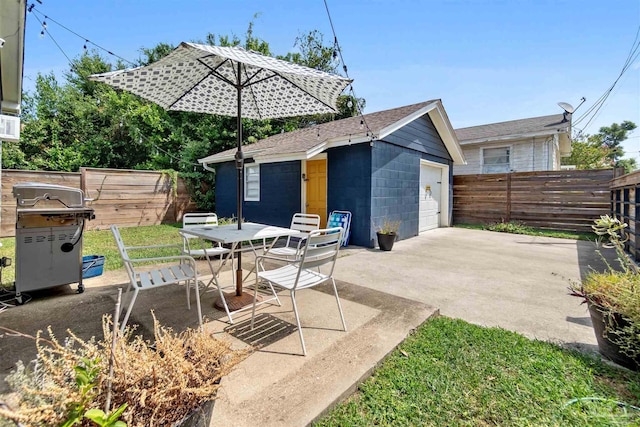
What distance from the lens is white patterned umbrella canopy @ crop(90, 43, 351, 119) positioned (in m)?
2.58

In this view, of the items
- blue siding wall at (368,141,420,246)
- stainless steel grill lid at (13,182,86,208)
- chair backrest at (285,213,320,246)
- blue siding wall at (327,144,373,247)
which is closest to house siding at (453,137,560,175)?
blue siding wall at (368,141,420,246)

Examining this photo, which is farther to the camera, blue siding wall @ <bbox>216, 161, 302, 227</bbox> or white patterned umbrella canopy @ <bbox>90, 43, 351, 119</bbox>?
blue siding wall @ <bbox>216, 161, 302, 227</bbox>

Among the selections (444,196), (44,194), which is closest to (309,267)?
(44,194)

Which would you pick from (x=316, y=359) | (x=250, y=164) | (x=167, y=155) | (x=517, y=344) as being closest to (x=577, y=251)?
(x=517, y=344)

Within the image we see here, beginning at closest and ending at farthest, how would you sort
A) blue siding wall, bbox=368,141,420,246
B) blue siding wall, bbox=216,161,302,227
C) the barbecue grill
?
1. the barbecue grill
2. blue siding wall, bbox=368,141,420,246
3. blue siding wall, bbox=216,161,302,227

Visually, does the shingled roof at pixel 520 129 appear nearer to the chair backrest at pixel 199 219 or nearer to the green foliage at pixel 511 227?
the green foliage at pixel 511 227

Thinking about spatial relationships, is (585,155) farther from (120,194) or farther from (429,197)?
(120,194)

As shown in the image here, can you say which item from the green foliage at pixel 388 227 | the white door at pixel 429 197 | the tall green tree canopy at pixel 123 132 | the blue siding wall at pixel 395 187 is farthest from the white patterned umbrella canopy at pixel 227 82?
the tall green tree canopy at pixel 123 132

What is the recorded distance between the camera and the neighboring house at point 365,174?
6773 mm

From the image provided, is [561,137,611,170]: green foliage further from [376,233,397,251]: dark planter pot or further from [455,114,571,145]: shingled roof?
[376,233,397,251]: dark planter pot

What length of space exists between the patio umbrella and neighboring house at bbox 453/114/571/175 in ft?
35.0

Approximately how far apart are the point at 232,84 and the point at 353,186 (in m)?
4.31

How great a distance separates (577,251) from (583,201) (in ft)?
10.7

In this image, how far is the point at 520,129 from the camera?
11797 millimetres
